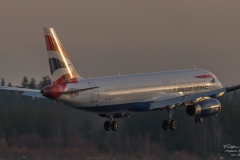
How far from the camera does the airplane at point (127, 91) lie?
57469 millimetres

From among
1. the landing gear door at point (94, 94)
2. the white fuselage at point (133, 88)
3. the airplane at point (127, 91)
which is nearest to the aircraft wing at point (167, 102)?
the airplane at point (127, 91)

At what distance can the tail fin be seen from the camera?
5744cm

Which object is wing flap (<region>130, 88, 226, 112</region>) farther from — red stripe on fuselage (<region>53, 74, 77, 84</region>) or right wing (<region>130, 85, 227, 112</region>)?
red stripe on fuselage (<region>53, 74, 77, 84</region>)

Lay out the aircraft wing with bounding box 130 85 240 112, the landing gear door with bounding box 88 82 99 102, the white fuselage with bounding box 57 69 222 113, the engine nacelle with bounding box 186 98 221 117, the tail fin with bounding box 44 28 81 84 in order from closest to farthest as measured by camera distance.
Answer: the tail fin with bounding box 44 28 81 84 < the white fuselage with bounding box 57 69 222 113 < the landing gear door with bounding box 88 82 99 102 < the aircraft wing with bounding box 130 85 240 112 < the engine nacelle with bounding box 186 98 221 117

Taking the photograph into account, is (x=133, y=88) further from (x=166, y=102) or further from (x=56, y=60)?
(x=56, y=60)

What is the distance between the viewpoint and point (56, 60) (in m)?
57.6

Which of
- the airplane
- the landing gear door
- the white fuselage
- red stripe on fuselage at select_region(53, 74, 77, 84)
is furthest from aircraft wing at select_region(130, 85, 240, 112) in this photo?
red stripe on fuselage at select_region(53, 74, 77, 84)

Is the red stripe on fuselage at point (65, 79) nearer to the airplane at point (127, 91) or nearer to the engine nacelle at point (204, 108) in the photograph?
the airplane at point (127, 91)

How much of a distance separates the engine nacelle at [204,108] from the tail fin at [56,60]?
38.4 ft

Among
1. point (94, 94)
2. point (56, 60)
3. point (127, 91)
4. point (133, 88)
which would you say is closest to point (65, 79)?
point (56, 60)

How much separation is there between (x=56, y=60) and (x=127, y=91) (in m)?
7.69

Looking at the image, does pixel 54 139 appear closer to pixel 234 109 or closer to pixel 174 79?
pixel 174 79

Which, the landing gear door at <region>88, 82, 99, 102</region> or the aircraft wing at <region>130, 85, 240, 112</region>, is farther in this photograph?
the aircraft wing at <region>130, 85, 240, 112</region>

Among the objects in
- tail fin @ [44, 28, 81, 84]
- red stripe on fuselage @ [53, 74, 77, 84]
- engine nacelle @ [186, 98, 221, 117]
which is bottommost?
engine nacelle @ [186, 98, 221, 117]
